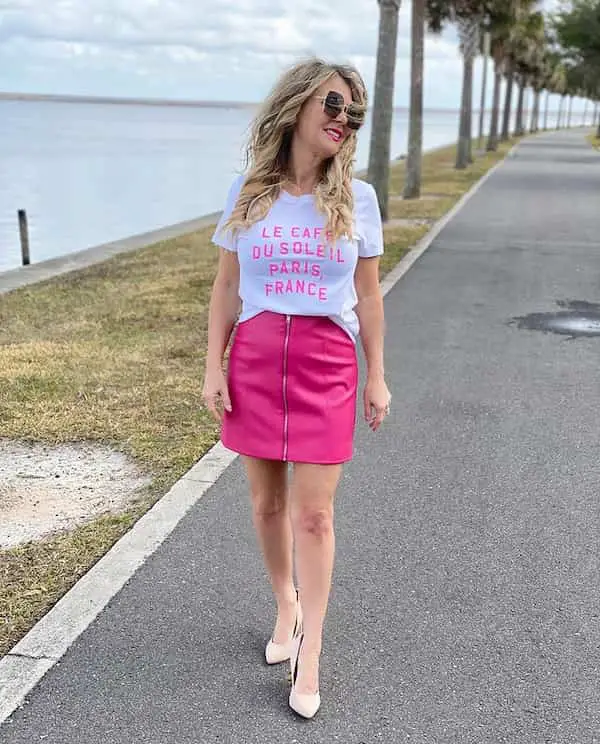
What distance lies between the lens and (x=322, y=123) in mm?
2844

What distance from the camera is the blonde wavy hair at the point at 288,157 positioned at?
2.81 meters

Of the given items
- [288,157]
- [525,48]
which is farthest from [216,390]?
[525,48]

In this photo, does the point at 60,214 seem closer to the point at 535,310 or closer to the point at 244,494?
the point at 535,310

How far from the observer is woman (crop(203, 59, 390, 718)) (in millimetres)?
2838

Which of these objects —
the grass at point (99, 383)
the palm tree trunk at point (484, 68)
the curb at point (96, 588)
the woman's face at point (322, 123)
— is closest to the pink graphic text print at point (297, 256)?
the woman's face at point (322, 123)

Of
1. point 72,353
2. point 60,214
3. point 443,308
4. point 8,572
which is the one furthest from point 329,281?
point 60,214

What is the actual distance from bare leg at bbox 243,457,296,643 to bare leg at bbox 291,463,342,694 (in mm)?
141

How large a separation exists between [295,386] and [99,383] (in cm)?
381

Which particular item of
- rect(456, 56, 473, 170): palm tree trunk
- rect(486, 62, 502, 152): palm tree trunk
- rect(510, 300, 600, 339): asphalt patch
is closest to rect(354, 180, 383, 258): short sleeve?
rect(510, 300, 600, 339): asphalt patch

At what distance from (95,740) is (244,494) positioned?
6.53 feet

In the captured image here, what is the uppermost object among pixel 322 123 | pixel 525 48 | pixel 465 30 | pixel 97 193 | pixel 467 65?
pixel 465 30

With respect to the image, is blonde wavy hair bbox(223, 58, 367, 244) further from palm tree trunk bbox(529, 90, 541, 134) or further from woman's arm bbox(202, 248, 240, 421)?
palm tree trunk bbox(529, 90, 541, 134)

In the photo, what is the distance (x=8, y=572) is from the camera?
3.81 meters

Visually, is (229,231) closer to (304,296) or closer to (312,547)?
(304,296)
